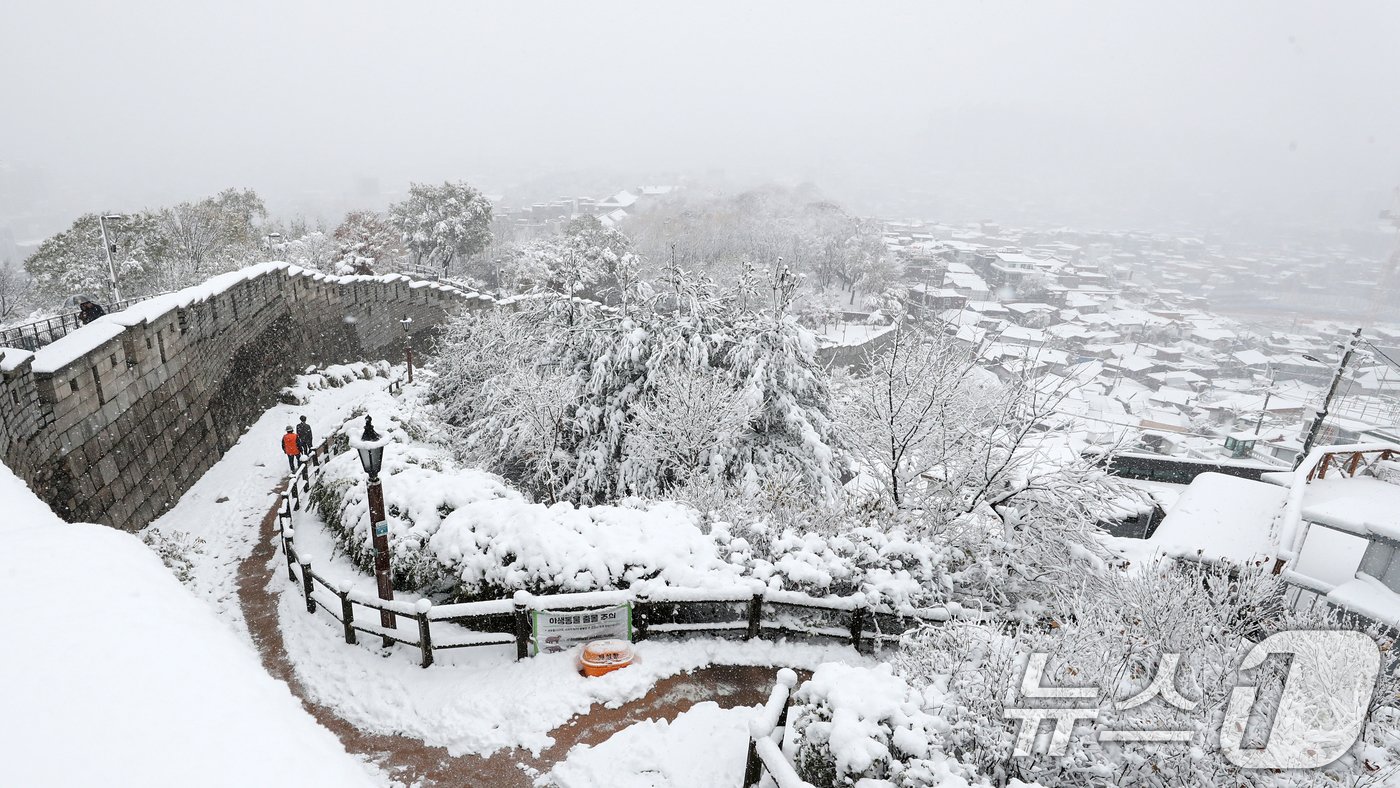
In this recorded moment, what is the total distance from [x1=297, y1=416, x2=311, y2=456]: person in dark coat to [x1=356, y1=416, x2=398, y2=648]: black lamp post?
770 centimetres

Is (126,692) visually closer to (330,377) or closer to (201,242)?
(330,377)

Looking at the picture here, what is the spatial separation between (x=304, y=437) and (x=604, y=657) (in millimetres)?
10683

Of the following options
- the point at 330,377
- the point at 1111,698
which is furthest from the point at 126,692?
the point at 330,377

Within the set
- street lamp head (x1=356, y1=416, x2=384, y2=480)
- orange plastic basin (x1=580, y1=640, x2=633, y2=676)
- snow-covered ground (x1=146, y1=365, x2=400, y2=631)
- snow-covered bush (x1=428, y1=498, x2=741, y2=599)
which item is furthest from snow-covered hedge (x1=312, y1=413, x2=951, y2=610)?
snow-covered ground (x1=146, y1=365, x2=400, y2=631)

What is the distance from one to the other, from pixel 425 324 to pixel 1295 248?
211m

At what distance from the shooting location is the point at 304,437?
1404cm

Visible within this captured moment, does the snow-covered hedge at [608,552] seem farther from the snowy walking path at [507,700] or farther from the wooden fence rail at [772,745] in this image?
the wooden fence rail at [772,745]

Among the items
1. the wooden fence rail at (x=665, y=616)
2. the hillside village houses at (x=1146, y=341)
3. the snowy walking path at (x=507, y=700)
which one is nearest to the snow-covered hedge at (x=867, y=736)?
the snowy walking path at (x=507, y=700)

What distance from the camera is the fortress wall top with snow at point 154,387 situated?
30.1ft

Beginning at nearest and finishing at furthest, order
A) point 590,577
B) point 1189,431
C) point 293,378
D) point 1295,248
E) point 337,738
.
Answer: point 337,738
point 590,577
point 293,378
point 1189,431
point 1295,248

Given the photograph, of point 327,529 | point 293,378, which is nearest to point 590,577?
point 327,529

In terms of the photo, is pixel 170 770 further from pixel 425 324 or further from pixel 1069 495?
pixel 425 324

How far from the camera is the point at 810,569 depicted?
7.69 m

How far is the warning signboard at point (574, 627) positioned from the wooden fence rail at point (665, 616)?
0.24ft
